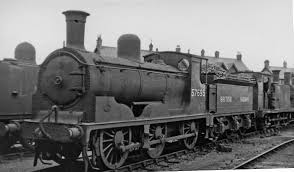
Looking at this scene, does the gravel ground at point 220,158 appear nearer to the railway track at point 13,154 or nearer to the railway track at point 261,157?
the railway track at point 261,157

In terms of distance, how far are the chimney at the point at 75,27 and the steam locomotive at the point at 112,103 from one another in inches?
0.7

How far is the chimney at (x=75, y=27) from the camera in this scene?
6.35 m

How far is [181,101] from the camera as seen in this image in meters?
9.09

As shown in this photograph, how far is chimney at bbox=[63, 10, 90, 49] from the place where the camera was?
6.35 meters

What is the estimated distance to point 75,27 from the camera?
251 inches

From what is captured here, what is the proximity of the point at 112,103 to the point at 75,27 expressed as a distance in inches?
62.0

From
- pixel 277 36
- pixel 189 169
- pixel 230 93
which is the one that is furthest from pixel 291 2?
pixel 189 169

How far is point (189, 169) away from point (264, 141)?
5575 millimetres

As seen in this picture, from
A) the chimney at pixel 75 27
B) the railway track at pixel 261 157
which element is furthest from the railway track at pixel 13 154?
the railway track at pixel 261 157

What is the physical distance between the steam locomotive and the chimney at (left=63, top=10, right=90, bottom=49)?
0.06 ft

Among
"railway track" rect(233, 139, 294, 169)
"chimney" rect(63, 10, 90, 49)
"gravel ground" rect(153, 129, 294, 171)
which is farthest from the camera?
"railway track" rect(233, 139, 294, 169)

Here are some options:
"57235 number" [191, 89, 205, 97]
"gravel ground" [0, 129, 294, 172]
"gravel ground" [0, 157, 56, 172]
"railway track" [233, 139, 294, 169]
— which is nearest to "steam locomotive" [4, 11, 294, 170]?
Answer: "57235 number" [191, 89, 205, 97]

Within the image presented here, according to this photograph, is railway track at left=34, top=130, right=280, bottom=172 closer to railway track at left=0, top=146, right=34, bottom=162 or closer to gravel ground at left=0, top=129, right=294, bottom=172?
gravel ground at left=0, top=129, right=294, bottom=172

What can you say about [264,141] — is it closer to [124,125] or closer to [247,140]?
[247,140]
